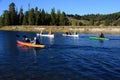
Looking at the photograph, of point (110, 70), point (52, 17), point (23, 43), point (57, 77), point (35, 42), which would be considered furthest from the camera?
point (52, 17)

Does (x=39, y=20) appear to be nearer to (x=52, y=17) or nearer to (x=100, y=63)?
(x=52, y=17)

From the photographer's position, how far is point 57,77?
28.6 meters

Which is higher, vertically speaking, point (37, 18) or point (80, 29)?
point (37, 18)

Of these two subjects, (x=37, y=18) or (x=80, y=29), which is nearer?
(x=80, y=29)

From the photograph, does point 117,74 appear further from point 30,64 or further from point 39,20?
point 39,20

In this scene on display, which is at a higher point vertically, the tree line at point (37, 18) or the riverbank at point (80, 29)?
the tree line at point (37, 18)

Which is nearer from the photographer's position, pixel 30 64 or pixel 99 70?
pixel 99 70

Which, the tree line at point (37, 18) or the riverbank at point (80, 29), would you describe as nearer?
the riverbank at point (80, 29)

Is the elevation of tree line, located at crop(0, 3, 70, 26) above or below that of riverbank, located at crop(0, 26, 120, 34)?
above

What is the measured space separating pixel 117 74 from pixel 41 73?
327 inches

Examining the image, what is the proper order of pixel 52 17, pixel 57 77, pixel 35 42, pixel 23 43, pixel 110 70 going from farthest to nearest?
pixel 52 17, pixel 23 43, pixel 35 42, pixel 110 70, pixel 57 77

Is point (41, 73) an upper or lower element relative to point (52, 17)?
lower

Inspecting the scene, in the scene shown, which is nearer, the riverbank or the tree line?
the riverbank

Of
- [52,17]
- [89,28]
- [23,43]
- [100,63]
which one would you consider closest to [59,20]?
[52,17]
